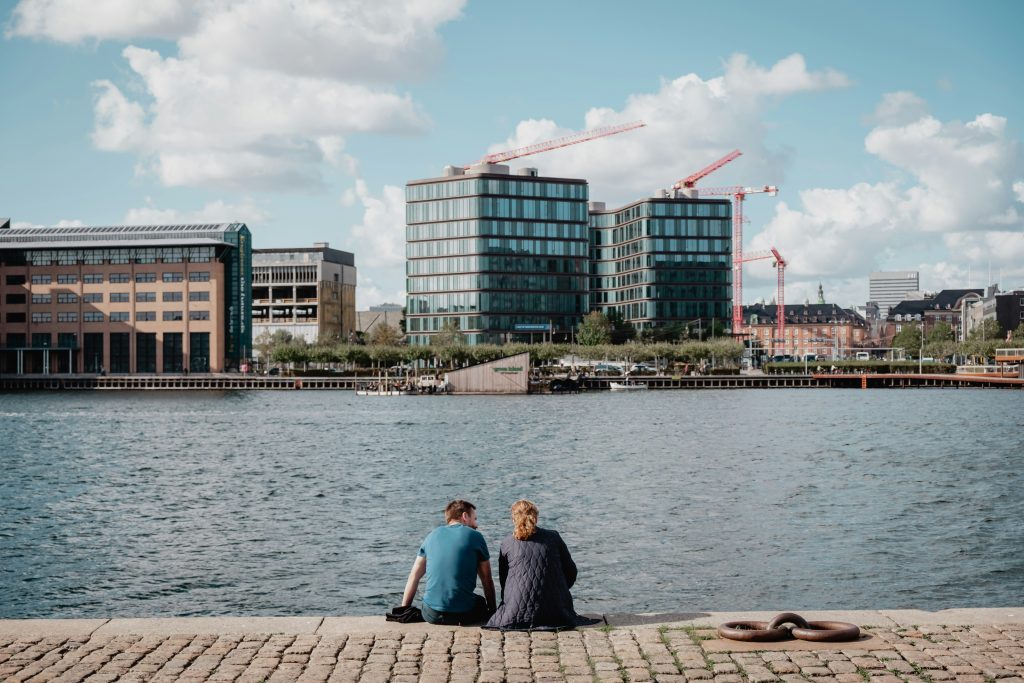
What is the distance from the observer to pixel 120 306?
195125mm

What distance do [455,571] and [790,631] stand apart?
504 cm

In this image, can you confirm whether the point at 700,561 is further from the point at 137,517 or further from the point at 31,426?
the point at 31,426

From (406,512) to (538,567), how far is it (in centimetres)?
2465

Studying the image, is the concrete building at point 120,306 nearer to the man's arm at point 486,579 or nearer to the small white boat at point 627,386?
the small white boat at point 627,386

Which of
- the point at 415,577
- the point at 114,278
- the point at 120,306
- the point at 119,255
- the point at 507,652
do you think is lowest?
the point at 507,652

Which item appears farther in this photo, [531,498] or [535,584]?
[531,498]

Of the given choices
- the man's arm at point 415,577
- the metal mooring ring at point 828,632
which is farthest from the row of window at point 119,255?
the metal mooring ring at point 828,632

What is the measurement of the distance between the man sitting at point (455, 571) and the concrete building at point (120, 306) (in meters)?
184

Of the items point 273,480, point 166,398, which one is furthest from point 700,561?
point 166,398

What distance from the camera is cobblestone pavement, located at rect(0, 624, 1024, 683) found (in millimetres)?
13477

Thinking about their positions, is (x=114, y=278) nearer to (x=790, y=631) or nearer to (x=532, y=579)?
(x=532, y=579)

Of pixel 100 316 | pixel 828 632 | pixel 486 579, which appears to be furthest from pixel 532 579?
pixel 100 316

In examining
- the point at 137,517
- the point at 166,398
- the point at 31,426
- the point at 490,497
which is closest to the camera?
the point at 137,517

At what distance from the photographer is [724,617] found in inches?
656
